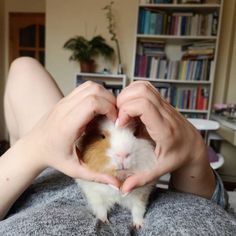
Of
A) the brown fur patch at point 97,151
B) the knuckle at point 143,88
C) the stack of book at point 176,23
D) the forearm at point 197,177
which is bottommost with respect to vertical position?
the forearm at point 197,177

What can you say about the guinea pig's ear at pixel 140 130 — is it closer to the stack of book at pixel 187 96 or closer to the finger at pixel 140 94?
the finger at pixel 140 94

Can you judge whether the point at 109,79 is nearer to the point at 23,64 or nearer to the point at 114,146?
the point at 23,64

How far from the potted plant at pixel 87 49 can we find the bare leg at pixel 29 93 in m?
1.93

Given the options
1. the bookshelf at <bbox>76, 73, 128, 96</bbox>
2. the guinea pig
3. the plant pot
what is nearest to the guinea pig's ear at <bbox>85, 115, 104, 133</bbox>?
the guinea pig

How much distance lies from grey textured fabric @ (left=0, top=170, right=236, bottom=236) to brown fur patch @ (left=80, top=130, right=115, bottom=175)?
8cm

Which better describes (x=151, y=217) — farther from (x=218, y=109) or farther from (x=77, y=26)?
(x=77, y=26)

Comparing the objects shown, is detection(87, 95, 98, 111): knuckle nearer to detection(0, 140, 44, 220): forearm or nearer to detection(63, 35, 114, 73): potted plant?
detection(0, 140, 44, 220): forearm

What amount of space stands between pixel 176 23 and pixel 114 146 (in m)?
2.34

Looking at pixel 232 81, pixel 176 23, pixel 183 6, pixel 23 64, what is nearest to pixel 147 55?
pixel 176 23

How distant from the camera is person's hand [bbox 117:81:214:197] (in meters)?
0.35

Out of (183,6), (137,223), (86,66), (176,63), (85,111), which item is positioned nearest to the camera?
(85,111)

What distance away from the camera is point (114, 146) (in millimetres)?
405

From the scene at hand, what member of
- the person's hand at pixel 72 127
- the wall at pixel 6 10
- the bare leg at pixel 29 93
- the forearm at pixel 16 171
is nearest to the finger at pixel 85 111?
the person's hand at pixel 72 127

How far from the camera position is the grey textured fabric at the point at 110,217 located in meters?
0.36
